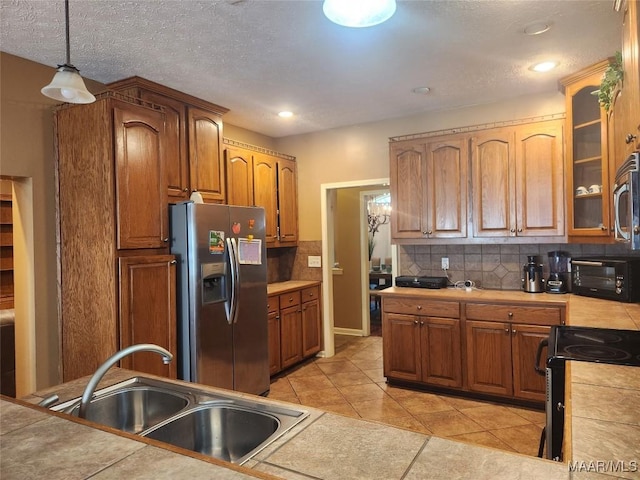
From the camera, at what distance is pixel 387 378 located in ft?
12.6

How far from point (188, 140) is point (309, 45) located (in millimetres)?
→ 1334

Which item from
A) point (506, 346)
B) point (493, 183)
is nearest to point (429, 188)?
point (493, 183)

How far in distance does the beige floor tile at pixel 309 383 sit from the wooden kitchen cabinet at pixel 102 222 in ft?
4.71

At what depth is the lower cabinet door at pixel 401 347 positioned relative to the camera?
366 centimetres

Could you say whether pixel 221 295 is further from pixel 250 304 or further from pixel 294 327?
pixel 294 327

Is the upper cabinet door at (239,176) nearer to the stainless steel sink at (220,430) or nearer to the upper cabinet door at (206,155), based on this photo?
the upper cabinet door at (206,155)

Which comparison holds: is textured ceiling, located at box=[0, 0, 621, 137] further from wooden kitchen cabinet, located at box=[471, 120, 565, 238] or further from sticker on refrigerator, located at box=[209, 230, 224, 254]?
sticker on refrigerator, located at box=[209, 230, 224, 254]

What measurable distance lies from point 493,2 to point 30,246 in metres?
3.14

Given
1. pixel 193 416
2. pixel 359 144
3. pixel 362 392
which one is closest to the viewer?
pixel 193 416

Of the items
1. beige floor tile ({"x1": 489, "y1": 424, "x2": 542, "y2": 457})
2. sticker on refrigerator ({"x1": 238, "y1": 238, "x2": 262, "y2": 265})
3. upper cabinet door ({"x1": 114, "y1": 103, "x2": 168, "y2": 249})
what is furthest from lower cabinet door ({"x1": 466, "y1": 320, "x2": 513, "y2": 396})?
upper cabinet door ({"x1": 114, "y1": 103, "x2": 168, "y2": 249})

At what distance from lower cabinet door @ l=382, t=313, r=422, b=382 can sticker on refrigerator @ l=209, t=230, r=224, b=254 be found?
1633 millimetres

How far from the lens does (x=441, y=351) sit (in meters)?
3.54

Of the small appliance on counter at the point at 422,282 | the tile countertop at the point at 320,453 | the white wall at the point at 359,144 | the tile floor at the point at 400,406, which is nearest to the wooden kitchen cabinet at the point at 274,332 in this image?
the tile floor at the point at 400,406

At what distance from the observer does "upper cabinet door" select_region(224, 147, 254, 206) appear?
392cm
